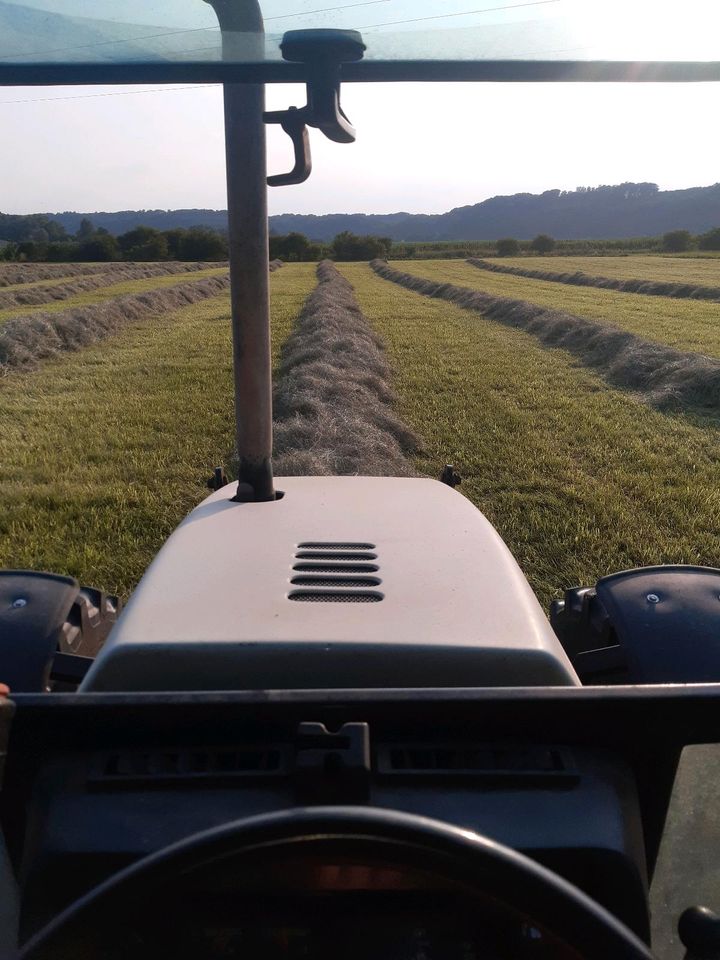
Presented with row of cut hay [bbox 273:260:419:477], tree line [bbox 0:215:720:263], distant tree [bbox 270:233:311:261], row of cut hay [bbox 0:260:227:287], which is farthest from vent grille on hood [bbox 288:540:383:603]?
distant tree [bbox 270:233:311:261]

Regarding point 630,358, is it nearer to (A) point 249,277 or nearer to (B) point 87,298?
(A) point 249,277

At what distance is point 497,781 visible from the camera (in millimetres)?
862

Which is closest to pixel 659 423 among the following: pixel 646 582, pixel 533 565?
pixel 533 565

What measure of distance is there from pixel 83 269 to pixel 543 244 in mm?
33261

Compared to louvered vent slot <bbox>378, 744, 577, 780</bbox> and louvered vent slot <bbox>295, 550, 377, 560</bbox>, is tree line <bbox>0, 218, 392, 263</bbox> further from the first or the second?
louvered vent slot <bbox>378, 744, 577, 780</bbox>

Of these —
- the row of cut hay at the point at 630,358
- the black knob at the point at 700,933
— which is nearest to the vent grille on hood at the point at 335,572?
the black knob at the point at 700,933

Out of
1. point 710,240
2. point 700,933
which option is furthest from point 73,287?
point 710,240

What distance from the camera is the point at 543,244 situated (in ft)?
180

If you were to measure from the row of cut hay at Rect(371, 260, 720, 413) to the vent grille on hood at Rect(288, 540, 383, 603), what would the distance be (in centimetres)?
709

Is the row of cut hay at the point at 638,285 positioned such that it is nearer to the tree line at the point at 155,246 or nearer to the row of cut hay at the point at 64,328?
the tree line at the point at 155,246

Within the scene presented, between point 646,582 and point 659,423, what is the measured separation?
20.3 feet

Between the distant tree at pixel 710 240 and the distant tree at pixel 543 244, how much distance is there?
376 inches

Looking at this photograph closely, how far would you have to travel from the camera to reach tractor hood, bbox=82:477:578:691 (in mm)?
1018

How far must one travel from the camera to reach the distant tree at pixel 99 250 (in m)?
27.5
